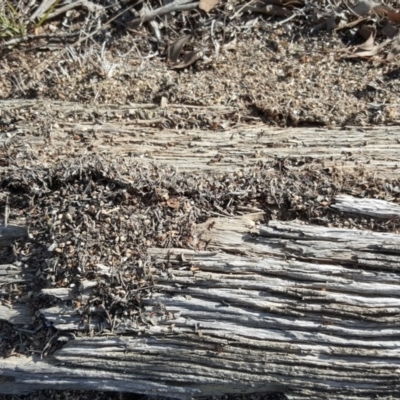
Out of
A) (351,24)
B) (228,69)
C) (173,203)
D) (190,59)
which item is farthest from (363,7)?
(173,203)

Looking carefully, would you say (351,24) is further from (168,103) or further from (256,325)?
(256,325)

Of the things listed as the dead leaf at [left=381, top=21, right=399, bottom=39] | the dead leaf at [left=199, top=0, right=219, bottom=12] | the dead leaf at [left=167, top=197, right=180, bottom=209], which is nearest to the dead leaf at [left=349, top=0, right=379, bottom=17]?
the dead leaf at [left=381, top=21, right=399, bottom=39]

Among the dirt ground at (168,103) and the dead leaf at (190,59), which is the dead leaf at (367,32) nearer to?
the dirt ground at (168,103)

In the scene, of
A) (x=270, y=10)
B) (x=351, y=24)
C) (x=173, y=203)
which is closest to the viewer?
(x=173, y=203)

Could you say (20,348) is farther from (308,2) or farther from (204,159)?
(308,2)

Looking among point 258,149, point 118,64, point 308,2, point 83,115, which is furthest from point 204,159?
point 308,2

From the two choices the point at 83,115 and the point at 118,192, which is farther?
the point at 83,115

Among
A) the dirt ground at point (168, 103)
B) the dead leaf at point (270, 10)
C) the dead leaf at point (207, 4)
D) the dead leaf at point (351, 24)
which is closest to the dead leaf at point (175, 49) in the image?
the dirt ground at point (168, 103)
